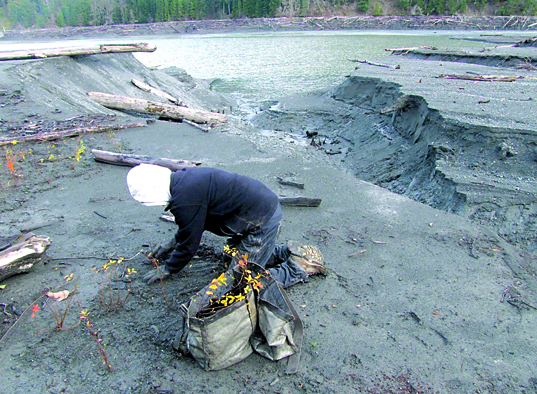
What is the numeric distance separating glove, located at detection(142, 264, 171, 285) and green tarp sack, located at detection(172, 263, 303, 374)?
718 millimetres

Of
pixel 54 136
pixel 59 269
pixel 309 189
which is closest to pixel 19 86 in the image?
pixel 54 136

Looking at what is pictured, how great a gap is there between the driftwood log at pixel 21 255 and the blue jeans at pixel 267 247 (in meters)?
2.04

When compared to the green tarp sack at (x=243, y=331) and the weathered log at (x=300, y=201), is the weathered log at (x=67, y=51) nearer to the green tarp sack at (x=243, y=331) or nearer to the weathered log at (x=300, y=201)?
the weathered log at (x=300, y=201)

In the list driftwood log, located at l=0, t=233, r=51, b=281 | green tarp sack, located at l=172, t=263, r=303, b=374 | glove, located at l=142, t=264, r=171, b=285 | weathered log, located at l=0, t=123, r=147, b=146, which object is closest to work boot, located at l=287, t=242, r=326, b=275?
green tarp sack, located at l=172, t=263, r=303, b=374

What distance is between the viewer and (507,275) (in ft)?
12.8

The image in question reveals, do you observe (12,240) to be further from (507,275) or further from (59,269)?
(507,275)

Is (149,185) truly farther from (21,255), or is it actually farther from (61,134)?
(61,134)

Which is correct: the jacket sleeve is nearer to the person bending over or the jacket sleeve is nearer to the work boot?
the person bending over

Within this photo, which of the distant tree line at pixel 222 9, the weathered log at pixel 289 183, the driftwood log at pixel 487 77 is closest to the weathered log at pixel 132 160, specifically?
the weathered log at pixel 289 183

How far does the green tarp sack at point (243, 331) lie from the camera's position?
2480 millimetres

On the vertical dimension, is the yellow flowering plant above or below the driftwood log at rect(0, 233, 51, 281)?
above

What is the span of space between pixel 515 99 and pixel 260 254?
8.46 meters

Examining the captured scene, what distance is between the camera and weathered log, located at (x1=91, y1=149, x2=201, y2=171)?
21.0 feet

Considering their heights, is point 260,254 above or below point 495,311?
above
